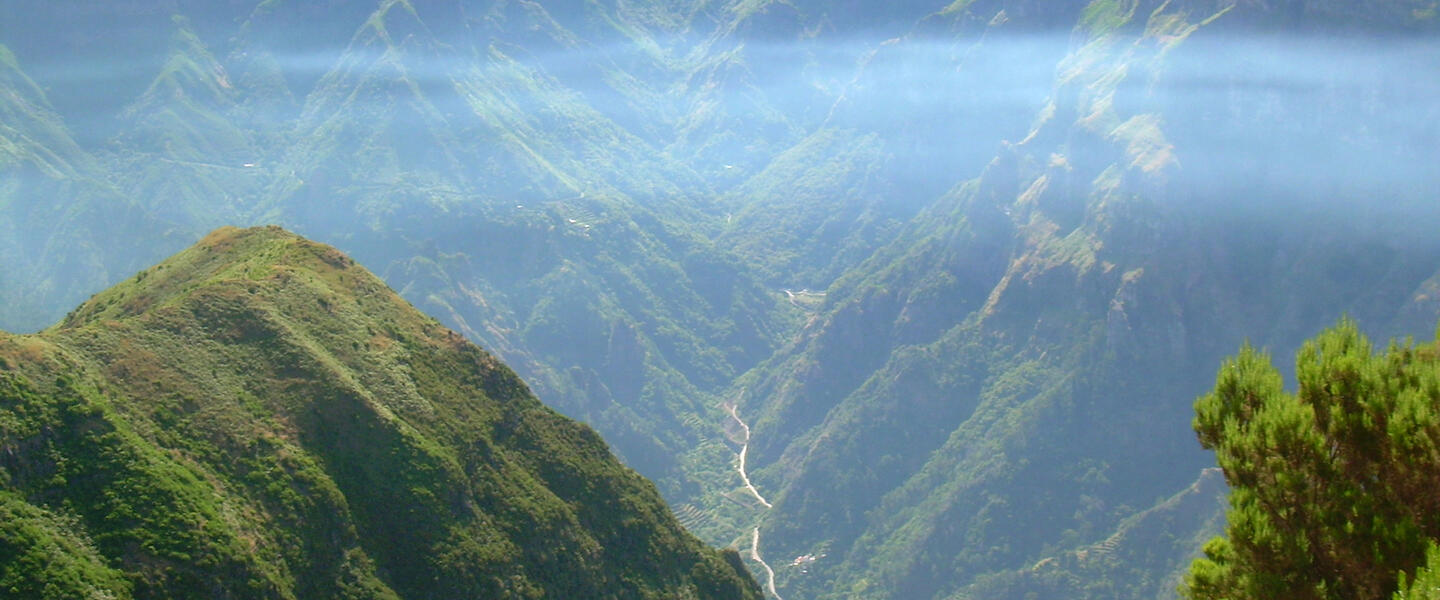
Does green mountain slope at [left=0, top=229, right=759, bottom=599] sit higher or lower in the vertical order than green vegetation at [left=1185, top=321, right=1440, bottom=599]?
higher

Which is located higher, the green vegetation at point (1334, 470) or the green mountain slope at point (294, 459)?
the green mountain slope at point (294, 459)

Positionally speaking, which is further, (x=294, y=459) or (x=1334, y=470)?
(x=294, y=459)

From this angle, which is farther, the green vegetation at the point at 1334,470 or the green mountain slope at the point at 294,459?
the green mountain slope at the point at 294,459

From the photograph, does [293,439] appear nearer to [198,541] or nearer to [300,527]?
[300,527]

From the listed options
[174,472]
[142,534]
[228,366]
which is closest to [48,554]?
[142,534]

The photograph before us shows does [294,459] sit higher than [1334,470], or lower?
higher
